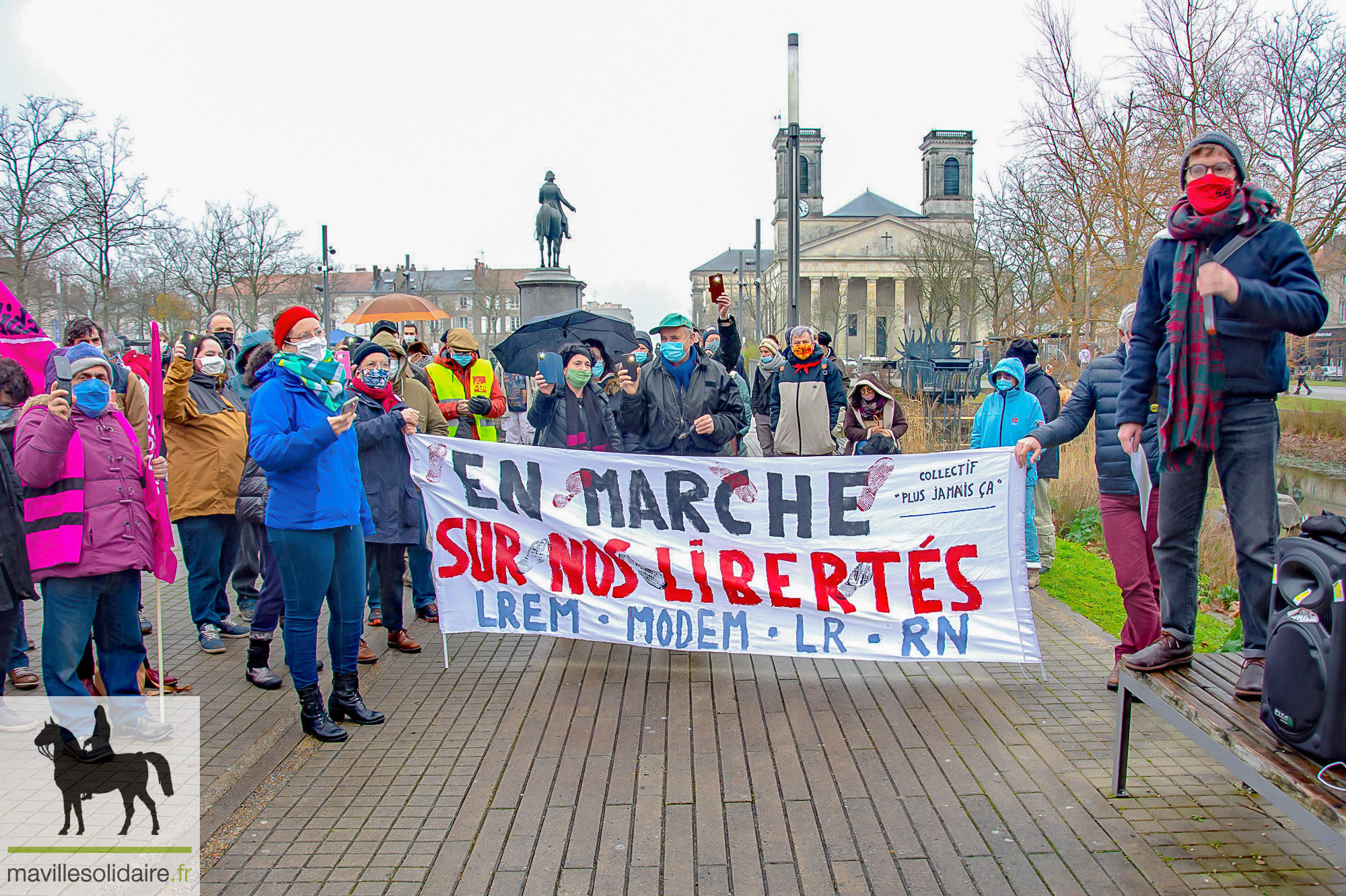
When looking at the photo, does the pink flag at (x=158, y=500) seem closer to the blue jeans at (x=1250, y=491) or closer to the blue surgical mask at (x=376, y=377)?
the blue surgical mask at (x=376, y=377)

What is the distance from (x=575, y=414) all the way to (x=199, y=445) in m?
2.61

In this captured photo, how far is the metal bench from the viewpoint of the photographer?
8.29 ft

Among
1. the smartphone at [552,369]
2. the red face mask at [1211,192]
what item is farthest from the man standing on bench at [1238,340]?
the smartphone at [552,369]

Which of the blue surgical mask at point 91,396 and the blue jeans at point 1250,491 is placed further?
the blue surgical mask at point 91,396

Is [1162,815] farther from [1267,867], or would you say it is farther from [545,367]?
[545,367]

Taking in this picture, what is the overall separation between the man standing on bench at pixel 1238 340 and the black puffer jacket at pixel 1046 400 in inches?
189

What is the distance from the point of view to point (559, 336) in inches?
391

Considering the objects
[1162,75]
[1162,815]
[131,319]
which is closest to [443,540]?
[1162,815]

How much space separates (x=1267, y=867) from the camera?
126 inches

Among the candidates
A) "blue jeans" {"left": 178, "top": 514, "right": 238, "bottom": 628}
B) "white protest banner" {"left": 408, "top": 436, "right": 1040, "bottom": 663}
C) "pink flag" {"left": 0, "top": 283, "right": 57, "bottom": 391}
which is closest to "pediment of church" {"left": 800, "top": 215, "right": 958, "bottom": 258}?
"white protest banner" {"left": 408, "top": 436, "right": 1040, "bottom": 663}

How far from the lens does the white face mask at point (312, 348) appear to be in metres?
4.34

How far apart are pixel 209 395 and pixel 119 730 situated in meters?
2.47

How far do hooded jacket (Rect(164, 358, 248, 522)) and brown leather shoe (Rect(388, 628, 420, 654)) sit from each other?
1.38 metres

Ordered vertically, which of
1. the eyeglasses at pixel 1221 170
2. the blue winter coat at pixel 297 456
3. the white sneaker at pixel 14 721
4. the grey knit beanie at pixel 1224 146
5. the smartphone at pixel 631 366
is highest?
the grey knit beanie at pixel 1224 146
